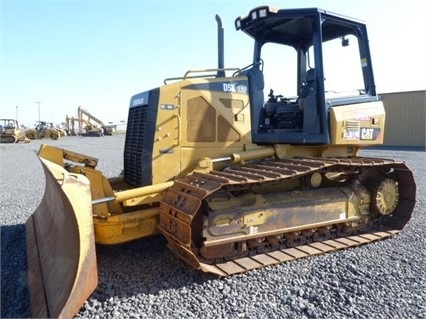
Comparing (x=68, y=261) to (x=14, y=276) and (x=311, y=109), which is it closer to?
(x=14, y=276)

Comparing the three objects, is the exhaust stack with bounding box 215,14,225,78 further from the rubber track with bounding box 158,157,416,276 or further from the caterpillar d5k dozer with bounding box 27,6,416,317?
the rubber track with bounding box 158,157,416,276

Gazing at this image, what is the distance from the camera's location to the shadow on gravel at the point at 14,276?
10.8ft

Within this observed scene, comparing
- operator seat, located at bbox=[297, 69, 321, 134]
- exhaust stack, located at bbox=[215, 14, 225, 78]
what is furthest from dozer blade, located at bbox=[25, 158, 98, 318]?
operator seat, located at bbox=[297, 69, 321, 134]

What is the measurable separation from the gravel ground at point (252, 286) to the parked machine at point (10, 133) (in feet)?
112

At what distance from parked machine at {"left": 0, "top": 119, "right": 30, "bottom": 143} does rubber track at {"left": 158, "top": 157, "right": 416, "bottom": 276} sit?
36.0 metres

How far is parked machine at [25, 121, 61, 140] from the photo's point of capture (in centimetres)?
3872

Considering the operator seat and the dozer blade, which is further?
the operator seat

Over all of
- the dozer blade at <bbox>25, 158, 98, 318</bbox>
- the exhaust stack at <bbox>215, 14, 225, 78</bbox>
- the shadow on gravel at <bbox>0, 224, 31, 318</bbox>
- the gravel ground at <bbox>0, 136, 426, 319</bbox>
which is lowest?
the gravel ground at <bbox>0, 136, 426, 319</bbox>

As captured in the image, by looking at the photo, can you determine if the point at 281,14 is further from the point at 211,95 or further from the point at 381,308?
the point at 381,308

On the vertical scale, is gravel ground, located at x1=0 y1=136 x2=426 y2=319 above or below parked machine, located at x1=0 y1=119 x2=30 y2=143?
below

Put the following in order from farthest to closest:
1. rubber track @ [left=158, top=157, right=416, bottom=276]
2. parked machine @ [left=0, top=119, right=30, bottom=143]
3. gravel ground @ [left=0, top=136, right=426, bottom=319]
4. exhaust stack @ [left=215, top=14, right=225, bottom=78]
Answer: parked machine @ [left=0, top=119, right=30, bottom=143], exhaust stack @ [left=215, top=14, right=225, bottom=78], rubber track @ [left=158, top=157, right=416, bottom=276], gravel ground @ [left=0, top=136, right=426, bottom=319]

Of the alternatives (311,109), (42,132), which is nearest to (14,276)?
(311,109)

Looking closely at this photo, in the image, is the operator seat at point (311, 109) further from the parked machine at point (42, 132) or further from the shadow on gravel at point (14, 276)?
the parked machine at point (42, 132)

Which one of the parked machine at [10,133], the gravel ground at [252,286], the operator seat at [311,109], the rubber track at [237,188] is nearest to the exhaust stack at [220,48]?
the operator seat at [311,109]
